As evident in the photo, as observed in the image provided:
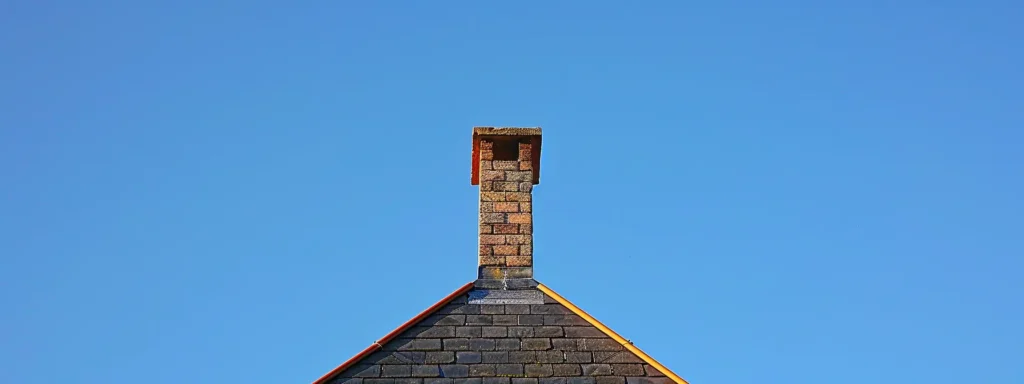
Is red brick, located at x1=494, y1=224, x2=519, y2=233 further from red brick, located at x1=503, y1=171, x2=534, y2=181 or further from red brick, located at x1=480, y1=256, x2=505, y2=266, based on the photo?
red brick, located at x1=503, y1=171, x2=534, y2=181

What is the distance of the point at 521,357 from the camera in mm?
8008

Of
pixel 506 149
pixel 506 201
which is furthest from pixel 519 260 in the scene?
pixel 506 149

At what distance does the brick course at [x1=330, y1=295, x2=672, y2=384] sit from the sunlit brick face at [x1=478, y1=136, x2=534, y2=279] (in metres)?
0.52

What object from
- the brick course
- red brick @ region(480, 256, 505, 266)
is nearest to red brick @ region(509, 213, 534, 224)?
red brick @ region(480, 256, 505, 266)

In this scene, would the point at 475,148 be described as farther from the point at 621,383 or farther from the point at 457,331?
the point at 621,383

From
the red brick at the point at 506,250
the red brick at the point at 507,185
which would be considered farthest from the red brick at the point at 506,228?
the red brick at the point at 507,185

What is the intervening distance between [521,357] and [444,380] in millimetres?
534

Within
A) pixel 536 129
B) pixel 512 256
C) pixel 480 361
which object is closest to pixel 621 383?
pixel 480 361

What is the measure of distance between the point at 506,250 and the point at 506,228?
18 centimetres

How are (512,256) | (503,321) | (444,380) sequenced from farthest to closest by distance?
(512,256)
(503,321)
(444,380)

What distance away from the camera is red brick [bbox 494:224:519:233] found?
8992mm

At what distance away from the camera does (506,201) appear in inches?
360

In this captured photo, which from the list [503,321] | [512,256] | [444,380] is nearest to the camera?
[444,380]

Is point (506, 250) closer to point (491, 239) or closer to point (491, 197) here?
point (491, 239)
